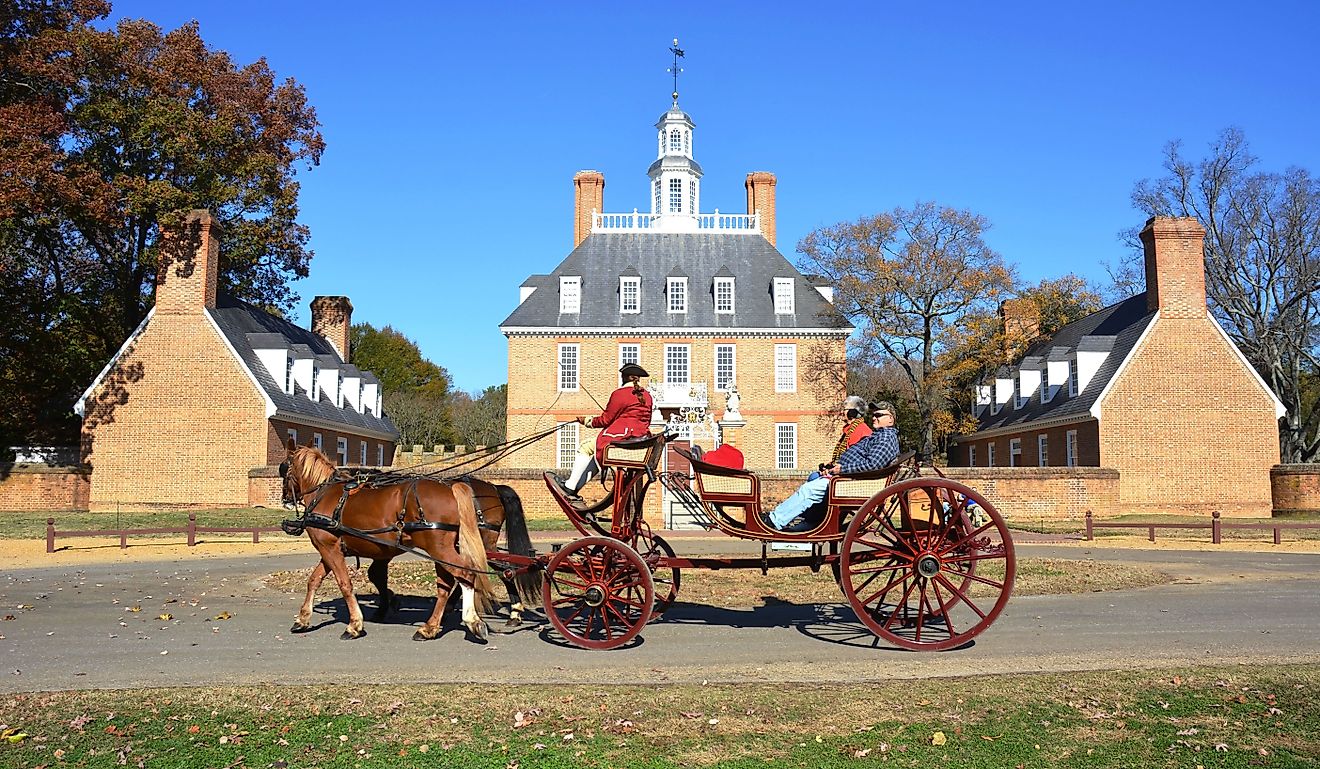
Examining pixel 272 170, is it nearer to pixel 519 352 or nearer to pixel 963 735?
pixel 519 352

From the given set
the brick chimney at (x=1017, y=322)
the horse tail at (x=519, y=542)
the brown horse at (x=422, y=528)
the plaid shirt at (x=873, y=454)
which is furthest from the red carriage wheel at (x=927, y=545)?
the brick chimney at (x=1017, y=322)

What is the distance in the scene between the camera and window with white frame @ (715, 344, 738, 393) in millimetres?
39938

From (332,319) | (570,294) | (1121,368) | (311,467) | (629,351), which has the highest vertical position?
(570,294)

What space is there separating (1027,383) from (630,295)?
54.7 feet

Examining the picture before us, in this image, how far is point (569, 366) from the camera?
3994cm

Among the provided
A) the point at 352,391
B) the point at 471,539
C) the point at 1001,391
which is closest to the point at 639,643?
the point at 471,539

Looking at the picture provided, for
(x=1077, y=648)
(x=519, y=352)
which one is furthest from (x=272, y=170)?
(x=1077, y=648)

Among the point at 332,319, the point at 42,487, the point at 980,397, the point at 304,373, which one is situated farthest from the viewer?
the point at 332,319

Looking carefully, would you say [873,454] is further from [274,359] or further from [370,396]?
[370,396]

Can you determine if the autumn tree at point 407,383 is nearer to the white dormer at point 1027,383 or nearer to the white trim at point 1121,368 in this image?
the white dormer at point 1027,383

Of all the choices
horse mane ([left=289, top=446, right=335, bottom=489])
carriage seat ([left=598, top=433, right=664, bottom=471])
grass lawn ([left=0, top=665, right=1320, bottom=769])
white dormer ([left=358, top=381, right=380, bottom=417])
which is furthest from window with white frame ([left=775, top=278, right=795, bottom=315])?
grass lawn ([left=0, top=665, right=1320, bottom=769])

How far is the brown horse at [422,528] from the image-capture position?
9.55 meters

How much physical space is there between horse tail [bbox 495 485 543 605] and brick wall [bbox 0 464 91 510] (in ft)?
83.9

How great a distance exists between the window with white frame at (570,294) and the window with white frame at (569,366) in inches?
66.0
